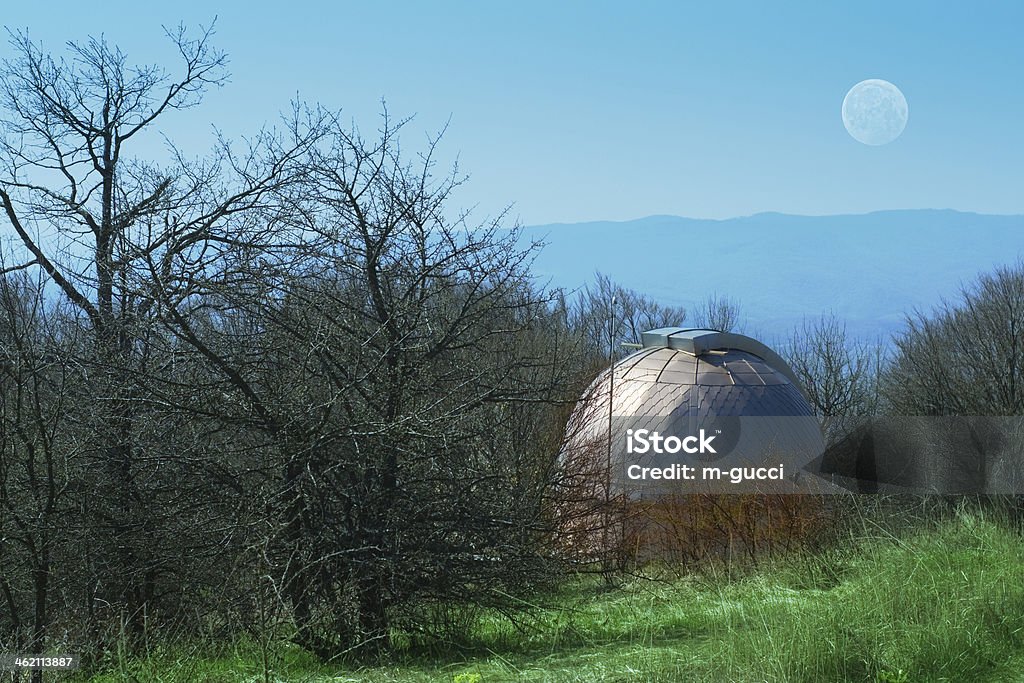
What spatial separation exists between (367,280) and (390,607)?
8.46 feet

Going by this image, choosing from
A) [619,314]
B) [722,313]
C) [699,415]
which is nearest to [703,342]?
[699,415]

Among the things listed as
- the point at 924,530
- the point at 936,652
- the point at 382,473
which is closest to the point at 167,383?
the point at 382,473

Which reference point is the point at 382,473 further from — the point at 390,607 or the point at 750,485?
the point at 750,485

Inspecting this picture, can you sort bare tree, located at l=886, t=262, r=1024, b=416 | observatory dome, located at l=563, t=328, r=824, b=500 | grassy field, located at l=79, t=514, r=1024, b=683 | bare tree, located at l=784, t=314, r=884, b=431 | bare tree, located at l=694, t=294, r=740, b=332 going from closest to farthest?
grassy field, located at l=79, t=514, r=1024, b=683
observatory dome, located at l=563, t=328, r=824, b=500
bare tree, located at l=886, t=262, r=1024, b=416
bare tree, located at l=784, t=314, r=884, b=431
bare tree, located at l=694, t=294, r=740, b=332

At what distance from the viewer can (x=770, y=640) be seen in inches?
247

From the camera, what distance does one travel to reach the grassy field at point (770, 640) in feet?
20.2

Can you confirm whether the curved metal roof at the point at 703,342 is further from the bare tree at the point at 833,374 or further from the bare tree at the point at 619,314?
the bare tree at the point at 619,314

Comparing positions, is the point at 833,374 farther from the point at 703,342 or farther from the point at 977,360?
the point at 703,342

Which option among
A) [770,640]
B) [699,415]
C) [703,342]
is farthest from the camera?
[703,342]

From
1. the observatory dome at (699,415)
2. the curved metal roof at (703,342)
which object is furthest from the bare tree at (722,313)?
the observatory dome at (699,415)

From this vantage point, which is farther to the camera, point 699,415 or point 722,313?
point 722,313

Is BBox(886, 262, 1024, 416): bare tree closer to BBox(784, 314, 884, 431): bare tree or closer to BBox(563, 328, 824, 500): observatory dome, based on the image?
BBox(784, 314, 884, 431): bare tree

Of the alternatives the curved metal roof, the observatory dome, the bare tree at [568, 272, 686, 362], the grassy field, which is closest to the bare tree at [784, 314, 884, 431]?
the bare tree at [568, 272, 686, 362]

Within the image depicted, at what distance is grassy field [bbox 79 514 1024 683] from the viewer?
6168 mm
